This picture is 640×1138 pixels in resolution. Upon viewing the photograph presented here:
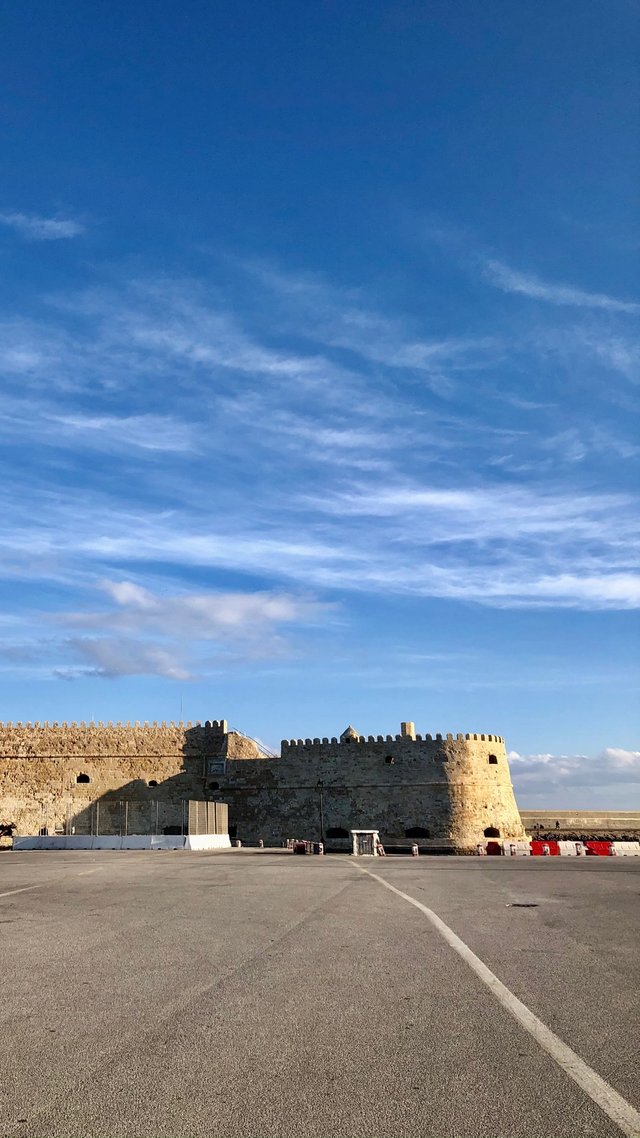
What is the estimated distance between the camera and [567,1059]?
15.6 ft

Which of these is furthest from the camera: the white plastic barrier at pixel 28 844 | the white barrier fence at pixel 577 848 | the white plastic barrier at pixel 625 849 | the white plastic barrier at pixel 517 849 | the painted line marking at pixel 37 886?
the white plastic barrier at pixel 28 844

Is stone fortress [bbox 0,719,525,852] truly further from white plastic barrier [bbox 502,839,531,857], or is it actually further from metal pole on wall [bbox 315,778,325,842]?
white plastic barrier [bbox 502,839,531,857]

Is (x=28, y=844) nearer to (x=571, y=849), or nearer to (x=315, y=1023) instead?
(x=571, y=849)

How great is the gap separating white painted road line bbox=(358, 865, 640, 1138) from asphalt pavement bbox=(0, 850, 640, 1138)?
2cm

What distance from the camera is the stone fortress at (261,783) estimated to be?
174 ft

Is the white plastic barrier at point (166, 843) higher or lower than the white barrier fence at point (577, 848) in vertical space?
higher

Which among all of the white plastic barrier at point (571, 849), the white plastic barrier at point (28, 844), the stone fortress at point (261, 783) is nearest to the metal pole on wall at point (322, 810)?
the stone fortress at point (261, 783)

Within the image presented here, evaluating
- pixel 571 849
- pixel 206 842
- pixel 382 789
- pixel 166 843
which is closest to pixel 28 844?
pixel 166 843

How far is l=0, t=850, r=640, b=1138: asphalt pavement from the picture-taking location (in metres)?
3.97

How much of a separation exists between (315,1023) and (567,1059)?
64.4 inches

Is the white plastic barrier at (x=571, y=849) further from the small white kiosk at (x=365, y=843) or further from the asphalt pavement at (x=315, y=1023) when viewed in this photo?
the asphalt pavement at (x=315, y=1023)

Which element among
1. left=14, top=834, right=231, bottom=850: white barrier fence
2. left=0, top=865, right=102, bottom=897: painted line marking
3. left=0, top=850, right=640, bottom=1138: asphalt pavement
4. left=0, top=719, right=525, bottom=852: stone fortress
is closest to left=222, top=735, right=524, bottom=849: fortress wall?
left=0, top=719, right=525, bottom=852: stone fortress

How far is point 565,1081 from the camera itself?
A: 172 inches

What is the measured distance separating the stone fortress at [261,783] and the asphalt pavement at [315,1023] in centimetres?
4230
